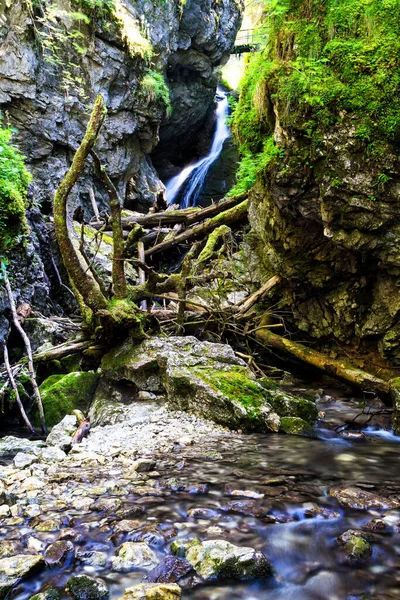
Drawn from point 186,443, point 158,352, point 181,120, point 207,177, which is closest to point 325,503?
point 186,443

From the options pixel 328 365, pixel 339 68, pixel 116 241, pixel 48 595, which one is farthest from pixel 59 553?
pixel 339 68

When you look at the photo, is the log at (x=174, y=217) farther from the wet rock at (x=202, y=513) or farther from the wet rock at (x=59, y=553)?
the wet rock at (x=59, y=553)

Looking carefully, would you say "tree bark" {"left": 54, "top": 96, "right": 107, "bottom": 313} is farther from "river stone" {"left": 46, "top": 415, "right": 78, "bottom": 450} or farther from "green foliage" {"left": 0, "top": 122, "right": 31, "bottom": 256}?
"river stone" {"left": 46, "top": 415, "right": 78, "bottom": 450}

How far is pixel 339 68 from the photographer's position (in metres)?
5.37

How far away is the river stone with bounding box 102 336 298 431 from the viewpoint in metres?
4.94

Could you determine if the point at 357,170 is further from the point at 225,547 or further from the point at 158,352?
the point at 225,547

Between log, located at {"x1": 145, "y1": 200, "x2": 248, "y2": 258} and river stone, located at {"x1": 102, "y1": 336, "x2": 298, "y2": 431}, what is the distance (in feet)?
17.6

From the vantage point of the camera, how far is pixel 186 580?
200 centimetres

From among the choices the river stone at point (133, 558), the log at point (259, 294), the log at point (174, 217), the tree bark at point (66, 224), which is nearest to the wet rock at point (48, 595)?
the river stone at point (133, 558)

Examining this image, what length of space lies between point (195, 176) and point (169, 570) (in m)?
23.0

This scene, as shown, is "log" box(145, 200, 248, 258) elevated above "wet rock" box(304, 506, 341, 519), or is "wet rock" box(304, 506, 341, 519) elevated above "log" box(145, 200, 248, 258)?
"log" box(145, 200, 248, 258)

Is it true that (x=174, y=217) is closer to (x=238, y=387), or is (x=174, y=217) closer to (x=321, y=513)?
(x=238, y=387)

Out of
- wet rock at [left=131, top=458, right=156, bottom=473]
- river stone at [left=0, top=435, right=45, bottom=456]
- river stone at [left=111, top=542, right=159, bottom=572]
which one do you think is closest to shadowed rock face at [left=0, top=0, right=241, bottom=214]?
river stone at [left=0, top=435, right=45, bottom=456]

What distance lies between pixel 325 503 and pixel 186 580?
131 cm
